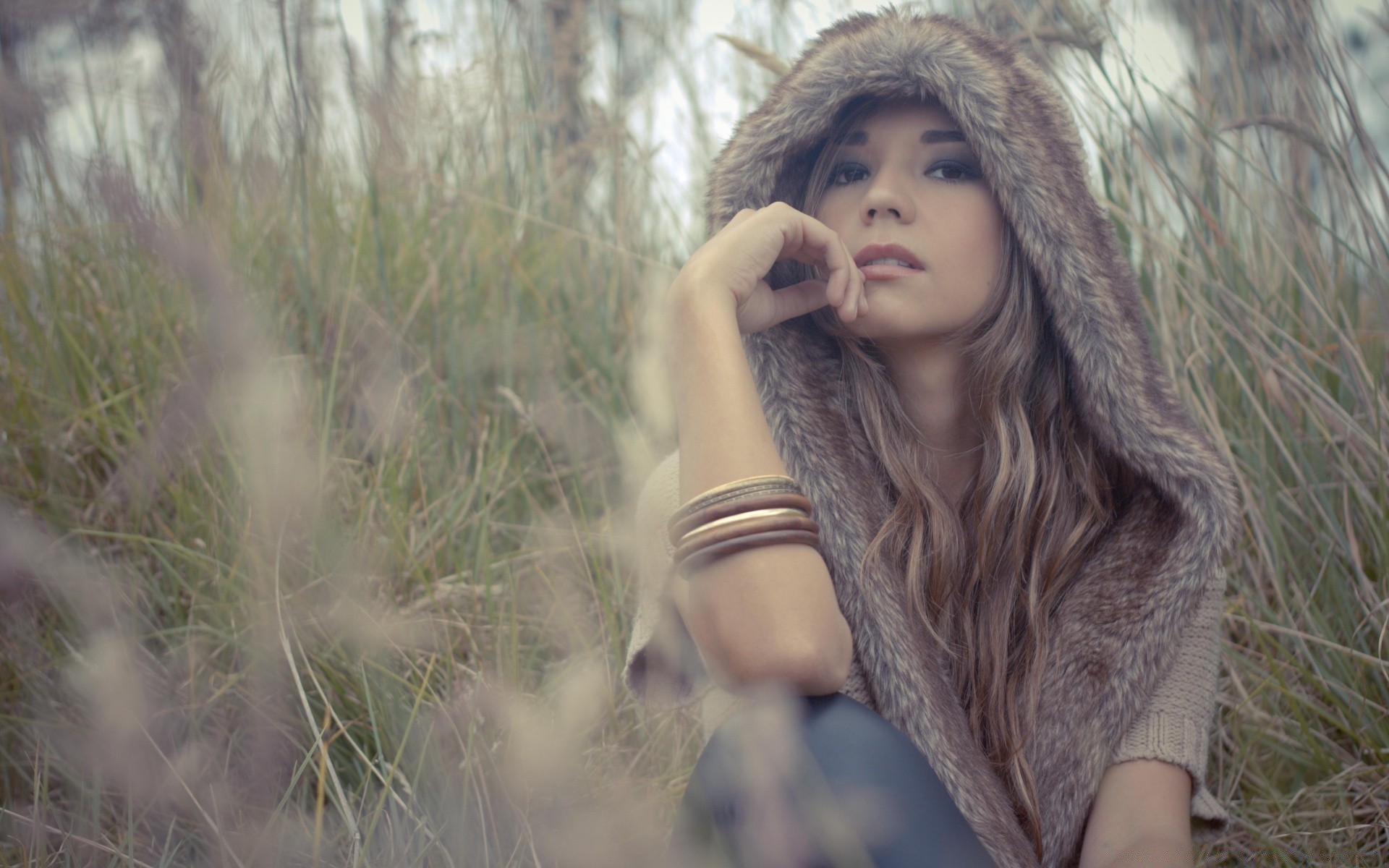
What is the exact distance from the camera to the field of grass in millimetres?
1379

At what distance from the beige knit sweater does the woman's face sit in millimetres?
453

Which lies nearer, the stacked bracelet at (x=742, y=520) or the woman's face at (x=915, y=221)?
the stacked bracelet at (x=742, y=520)

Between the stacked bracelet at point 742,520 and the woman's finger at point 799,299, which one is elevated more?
the woman's finger at point 799,299

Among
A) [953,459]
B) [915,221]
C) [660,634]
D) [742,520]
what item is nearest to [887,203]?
[915,221]

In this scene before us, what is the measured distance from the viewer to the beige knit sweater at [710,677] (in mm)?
1367

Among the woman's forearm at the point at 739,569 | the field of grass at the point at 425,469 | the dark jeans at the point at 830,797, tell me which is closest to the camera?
the dark jeans at the point at 830,797

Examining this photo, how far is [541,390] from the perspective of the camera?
2.43m

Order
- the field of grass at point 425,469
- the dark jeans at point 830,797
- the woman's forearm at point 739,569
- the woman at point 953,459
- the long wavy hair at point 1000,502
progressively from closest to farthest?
the dark jeans at point 830,797 → the woman's forearm at point 739,569 → the woman at point 953,459 → the field of grass at point 425,469 → the long wavy hair at point 1000,502

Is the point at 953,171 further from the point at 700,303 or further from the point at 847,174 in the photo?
the point at 700,303

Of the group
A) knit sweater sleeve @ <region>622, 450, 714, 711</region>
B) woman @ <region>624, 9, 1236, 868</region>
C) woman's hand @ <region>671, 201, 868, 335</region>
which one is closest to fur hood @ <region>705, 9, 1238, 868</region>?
woman @ <region>624, 9, 1236, 868</region>

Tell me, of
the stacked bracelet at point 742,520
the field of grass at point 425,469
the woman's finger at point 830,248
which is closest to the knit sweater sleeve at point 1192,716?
the field of grass at point 425,469

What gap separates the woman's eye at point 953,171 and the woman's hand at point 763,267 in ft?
0.67

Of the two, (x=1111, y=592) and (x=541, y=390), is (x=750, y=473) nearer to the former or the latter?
(x=1111, y=592)

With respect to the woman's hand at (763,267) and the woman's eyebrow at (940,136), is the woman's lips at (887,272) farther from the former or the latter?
the woman's eyebrow at (940,136)
